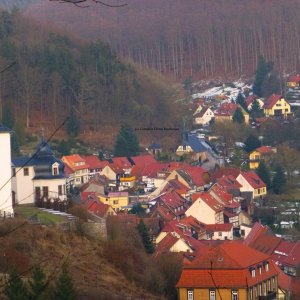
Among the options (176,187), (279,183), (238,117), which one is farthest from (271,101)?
(176,187)

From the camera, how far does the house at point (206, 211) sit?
32.1 meters

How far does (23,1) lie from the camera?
91.5 meters

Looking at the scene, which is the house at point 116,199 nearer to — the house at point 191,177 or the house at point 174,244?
the house at point 191,177

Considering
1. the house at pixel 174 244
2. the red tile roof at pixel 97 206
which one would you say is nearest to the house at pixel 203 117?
the red tile roof at pixel 97 206

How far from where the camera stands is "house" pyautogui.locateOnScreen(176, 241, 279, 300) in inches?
762

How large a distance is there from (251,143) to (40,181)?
22.1m

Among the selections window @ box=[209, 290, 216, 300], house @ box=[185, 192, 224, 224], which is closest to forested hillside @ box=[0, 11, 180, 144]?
house @ box=[185, 192, 224, 224]

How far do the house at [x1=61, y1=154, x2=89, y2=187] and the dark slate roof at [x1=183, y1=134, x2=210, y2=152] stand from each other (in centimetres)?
522

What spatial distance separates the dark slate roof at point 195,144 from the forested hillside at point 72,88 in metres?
2.12

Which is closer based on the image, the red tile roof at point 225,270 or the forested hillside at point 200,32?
the red tile roof at point 225,270

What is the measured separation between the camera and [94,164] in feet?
130

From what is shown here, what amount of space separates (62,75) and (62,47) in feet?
8.82

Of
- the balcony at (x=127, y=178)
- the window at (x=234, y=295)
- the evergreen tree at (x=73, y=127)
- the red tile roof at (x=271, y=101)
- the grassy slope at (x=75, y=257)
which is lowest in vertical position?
the balcony at (x=127, y=178)

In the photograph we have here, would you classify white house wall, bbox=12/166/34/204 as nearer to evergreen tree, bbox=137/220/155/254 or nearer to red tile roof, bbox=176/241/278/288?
evergreen tree, bbox=137/220/155/254
